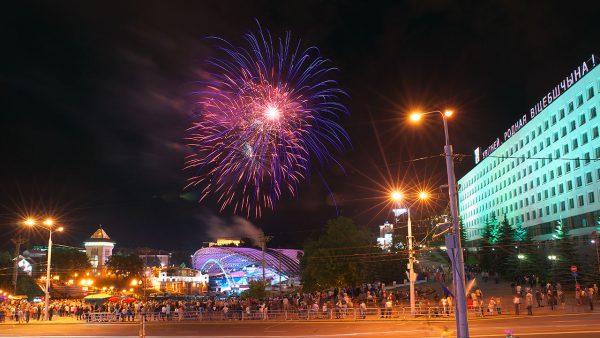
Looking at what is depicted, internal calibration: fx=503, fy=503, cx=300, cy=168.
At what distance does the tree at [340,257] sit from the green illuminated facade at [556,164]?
905 inches

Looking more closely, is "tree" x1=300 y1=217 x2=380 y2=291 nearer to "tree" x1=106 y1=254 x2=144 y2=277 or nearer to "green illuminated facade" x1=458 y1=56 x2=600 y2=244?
"green illuminated facade" x1=458 y1=56 x2=600 y2=244

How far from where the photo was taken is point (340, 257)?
5681 cm

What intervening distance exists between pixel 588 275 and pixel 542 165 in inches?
1496

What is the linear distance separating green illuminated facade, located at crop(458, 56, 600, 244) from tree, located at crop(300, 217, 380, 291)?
23.0 metres

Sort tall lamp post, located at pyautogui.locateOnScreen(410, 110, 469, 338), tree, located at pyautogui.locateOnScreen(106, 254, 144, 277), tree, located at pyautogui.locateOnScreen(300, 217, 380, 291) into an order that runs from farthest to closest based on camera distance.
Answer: tree, located at pyautogui.locateOnScreen(106, 254, 144, 277) < tree, located at pyautogui.locateOnScreen(300, 217, 380, 291) < tall lamp post, located at pyautogui.locateOnScreen(410, 110, 469, 338)

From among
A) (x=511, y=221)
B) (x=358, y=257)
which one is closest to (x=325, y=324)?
(x=358, y=257)

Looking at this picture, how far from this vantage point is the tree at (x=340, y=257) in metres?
56.2

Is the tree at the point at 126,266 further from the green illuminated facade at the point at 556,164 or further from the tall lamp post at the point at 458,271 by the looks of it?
the tall lamp post at the point at 458,271

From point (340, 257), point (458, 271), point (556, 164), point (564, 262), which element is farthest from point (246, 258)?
point (458, 271)

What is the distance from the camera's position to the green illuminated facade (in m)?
63.0

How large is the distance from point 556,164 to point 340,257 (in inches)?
1574

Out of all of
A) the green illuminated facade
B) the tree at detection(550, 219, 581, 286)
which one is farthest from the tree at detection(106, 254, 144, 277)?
the tree at detection(550, 219, 581, 286)

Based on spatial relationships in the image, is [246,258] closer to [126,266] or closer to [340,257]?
[126,266]

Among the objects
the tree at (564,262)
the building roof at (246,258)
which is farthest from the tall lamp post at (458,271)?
the building roof at (246,258)
